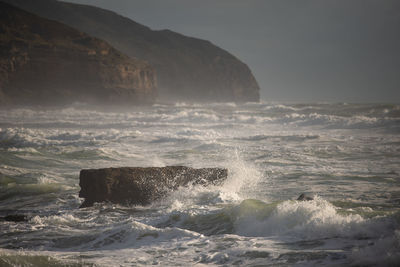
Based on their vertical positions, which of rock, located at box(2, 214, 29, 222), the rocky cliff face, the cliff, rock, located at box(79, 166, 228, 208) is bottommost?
rock, located at box(2, 214, 29, 222)

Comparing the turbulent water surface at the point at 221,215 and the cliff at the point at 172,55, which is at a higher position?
the cliff at the point at 172,55

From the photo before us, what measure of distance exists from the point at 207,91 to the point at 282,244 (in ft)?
364

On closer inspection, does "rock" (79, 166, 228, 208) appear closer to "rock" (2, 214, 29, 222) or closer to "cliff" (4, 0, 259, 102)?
"rock" (2, 214, 29, 222)

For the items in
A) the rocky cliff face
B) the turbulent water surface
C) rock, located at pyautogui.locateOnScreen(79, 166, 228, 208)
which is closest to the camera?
the turbulent water surface

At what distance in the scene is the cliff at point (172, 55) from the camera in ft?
374

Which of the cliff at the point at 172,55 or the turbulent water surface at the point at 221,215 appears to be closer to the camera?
the turbulent water surface at the point at 221,215

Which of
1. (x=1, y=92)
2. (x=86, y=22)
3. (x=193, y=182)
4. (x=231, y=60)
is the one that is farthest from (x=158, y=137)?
(x=86, y=22)

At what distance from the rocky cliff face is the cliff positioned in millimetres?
45882

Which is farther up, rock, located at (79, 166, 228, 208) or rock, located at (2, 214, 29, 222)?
rock, located at (79, 166, 228, 208)

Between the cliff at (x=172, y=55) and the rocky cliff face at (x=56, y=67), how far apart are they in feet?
151

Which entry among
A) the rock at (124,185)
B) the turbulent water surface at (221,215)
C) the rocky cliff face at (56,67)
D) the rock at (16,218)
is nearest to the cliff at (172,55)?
the rocky cliff face at (56,67)

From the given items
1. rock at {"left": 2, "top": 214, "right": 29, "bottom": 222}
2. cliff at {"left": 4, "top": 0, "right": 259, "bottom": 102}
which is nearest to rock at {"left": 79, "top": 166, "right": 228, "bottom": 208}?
rock at {"left": 2, "top": 214, "right": 29, "bottom": 222}

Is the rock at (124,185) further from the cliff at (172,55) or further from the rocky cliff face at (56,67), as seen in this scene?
the cliff at (172,55)

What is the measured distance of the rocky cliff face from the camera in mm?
51219
